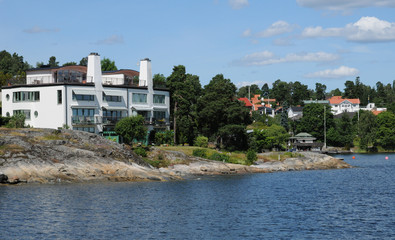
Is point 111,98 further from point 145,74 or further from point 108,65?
point 108,65

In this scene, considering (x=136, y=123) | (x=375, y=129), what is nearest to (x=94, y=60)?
(x=136, y=123)

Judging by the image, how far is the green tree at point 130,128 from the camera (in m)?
86.7

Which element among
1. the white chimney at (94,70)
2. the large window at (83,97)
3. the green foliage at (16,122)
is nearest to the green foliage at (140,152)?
the large window at (83,97)

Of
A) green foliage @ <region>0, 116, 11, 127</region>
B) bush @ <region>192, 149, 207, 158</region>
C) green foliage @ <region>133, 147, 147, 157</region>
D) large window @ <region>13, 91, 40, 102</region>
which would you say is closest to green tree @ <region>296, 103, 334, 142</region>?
bush @ <region>192, 149, 207, 158</region>

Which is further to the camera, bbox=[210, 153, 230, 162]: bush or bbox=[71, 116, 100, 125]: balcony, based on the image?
bbox=[210, 153, 230, 162]: bush

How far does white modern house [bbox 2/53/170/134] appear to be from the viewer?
87.3m

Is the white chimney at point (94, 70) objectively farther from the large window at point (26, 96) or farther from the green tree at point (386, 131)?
the green tree at point (386, 131)

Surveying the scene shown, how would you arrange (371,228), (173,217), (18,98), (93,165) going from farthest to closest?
(18,98), (93,165), (173,217), (371,228)

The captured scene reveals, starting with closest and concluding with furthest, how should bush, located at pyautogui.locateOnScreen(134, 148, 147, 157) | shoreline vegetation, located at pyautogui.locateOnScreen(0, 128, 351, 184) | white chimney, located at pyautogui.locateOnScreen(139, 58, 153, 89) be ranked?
1. shoreline vegetation, located at pyautogui.locateOnScreen(0, 128, 351, 184)
2. bush, located at pyautogui.locateOnScreen(134, 148, 147, 157)
3. white chimney, located at pyautogui.locateOnScreen(139, 58, 153, 89)

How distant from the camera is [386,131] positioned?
154 m

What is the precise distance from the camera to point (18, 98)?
297ft

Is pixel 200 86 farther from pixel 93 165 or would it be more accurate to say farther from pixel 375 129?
pixel 93 165

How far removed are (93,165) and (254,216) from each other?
2950cm

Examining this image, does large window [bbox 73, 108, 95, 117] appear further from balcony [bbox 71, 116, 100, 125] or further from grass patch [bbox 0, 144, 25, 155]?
grass patch [bbox 0, 144, 25, 155]
